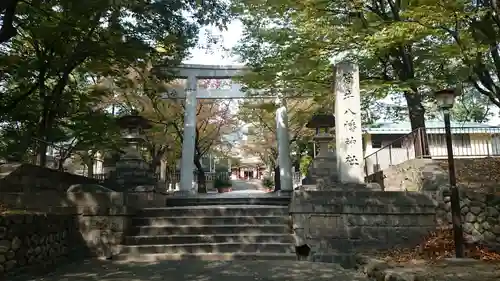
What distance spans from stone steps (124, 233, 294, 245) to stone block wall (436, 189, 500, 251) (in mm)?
3164

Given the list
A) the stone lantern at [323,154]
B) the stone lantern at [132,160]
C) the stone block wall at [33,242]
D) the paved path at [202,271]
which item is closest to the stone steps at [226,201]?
the stone lantern at [132,160]

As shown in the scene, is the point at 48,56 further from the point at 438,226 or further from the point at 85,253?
the point at 438,226

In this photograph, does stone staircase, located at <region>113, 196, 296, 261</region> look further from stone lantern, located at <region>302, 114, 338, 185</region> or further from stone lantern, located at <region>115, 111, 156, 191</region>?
stone lantern, located at <region>302, 114, 338, 185</region>

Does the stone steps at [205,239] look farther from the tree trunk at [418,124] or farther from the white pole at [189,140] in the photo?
the white pole at [189,140]

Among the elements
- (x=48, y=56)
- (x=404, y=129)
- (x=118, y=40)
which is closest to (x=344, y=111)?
(x=118, y=40)

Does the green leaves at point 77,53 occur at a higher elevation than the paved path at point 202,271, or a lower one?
higher

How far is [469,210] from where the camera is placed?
7898mm

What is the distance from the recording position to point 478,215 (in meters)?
7.87

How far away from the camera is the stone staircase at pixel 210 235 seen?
24.8 ft

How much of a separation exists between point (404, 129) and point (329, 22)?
15.2m

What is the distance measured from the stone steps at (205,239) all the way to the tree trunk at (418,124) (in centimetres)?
597

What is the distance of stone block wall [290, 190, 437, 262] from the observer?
7.73 metres

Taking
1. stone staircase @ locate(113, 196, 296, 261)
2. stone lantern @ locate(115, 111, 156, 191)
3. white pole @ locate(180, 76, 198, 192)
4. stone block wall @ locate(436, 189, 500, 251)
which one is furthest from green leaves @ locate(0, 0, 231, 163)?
stone block wall @ locate(436, 189, 500, 251)

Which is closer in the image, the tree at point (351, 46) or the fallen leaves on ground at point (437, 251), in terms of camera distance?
the fallen leaves on ground at point (437, 251)
